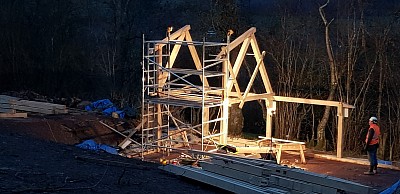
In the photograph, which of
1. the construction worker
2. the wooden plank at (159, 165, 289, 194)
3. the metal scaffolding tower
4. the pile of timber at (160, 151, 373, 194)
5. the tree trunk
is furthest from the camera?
the tree trunk

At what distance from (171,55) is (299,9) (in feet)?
20.9

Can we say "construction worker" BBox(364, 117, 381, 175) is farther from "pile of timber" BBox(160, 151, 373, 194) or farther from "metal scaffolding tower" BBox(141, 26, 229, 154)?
"pile of timber" BBox(160, 151, 373, 194)

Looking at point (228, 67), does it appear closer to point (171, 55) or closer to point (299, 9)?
point (171, 55)

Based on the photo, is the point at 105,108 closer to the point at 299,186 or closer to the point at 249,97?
the point at 249,97

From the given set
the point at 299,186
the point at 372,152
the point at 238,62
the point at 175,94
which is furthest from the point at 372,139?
the point at 299,186

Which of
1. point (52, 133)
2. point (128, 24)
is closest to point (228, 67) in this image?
point (52, 133)

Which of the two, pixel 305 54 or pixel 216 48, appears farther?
pixel 216 48

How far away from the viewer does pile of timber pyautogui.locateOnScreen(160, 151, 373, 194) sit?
Result: 740 cm

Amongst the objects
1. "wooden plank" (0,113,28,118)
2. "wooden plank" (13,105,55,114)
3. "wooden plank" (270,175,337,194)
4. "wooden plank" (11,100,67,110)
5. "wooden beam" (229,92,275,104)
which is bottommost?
"wooden plank" (270,175,337,194)

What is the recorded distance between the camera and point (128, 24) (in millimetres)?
25516

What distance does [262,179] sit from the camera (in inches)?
297

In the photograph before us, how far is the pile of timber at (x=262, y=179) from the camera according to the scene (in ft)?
24.3

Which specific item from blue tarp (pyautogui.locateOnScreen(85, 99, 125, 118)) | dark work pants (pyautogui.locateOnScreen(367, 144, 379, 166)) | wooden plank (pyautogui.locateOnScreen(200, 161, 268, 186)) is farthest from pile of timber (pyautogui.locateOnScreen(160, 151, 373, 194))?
blue tarp (pyautogui.locateOnScreen(85, 99, 125, 118))

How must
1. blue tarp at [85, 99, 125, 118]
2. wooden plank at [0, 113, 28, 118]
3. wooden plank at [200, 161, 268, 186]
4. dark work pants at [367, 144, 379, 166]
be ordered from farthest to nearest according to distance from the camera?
blue tarp at [85, 99, 125, 118], wooden plank at [0, 113, 28, 118], dark work pants at [367, 144, 379, 166], wooden plank at [200, 161, 268, 186]
